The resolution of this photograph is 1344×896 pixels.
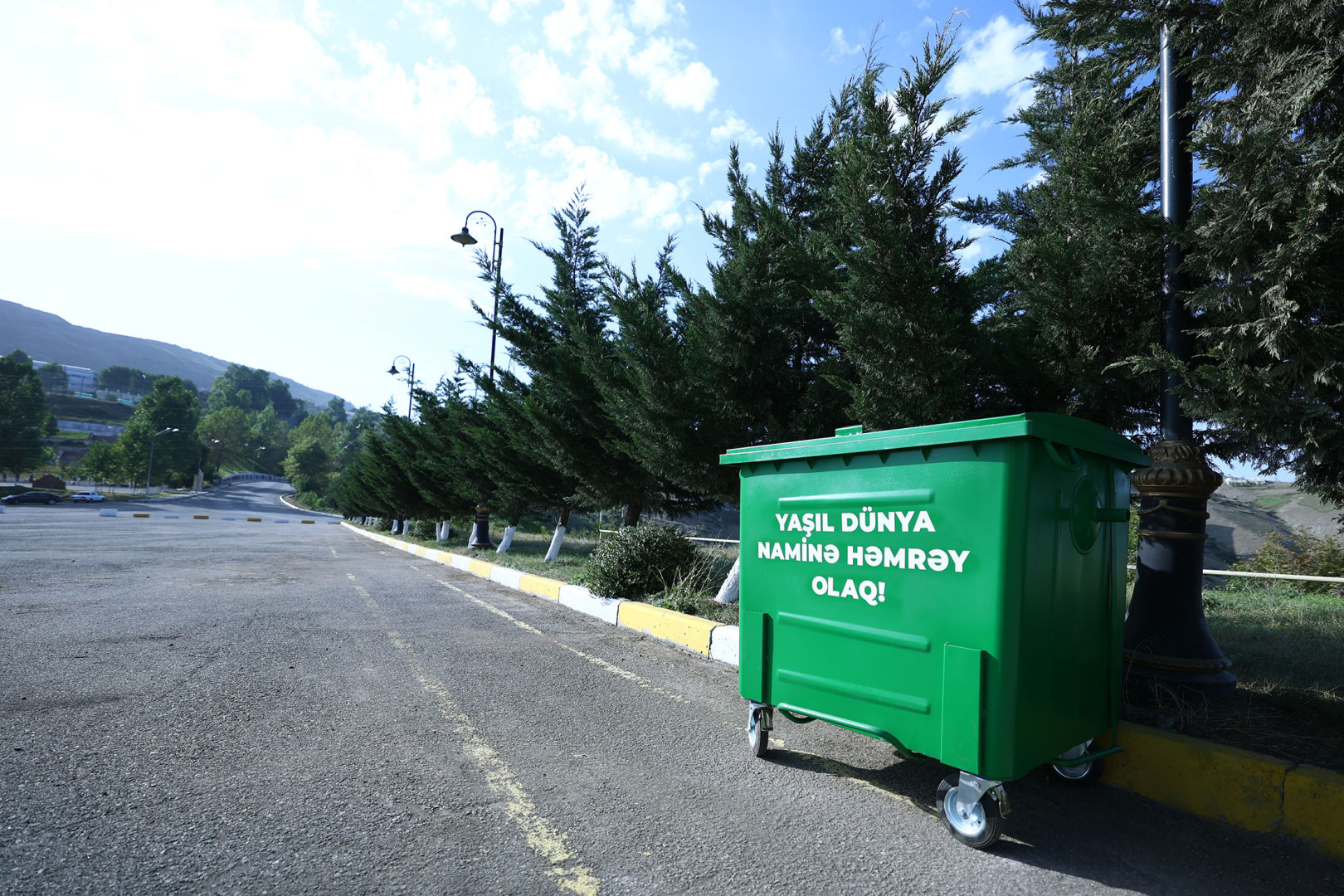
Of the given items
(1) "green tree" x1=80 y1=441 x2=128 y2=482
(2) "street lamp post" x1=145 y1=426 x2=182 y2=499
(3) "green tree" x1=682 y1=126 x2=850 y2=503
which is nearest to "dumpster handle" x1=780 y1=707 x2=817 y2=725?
(3) "green tree" x1=682 y1=126 x2=850 y2=503

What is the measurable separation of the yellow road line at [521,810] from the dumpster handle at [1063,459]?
2372mm

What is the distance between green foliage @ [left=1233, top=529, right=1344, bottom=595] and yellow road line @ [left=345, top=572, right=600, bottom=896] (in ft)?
41.7

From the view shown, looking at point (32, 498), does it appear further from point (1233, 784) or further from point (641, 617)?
point (1233, 784)

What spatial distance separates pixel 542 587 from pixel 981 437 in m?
8.44

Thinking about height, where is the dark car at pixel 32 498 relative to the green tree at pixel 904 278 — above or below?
below

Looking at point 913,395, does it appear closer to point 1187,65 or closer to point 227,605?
point 1187,65

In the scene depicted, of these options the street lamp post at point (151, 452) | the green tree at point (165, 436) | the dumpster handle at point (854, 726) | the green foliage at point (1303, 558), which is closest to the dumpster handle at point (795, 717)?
the dumpster handle at point (854, 726)

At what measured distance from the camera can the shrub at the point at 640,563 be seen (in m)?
8.72

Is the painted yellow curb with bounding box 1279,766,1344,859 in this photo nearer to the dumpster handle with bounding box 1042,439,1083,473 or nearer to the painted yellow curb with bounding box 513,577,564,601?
the dumpster handle with bounding box 1042,439,1083,473

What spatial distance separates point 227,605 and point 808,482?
7392mm

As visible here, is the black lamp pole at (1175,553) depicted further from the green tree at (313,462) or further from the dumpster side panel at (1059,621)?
the green tree at (313,462)

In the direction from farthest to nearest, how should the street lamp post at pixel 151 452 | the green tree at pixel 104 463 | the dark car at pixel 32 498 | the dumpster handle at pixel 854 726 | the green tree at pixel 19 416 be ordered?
the green tree at pixel 104 463 < the street lamp post at pixel 151 452 < the green tree at pixel 19 416 < the dark car at pixel 32 498 < the dumpster handle at pixel 854 726

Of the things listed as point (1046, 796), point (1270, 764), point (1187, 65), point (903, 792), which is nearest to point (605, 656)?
point (903, 792)

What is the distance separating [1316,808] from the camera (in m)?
2.84
